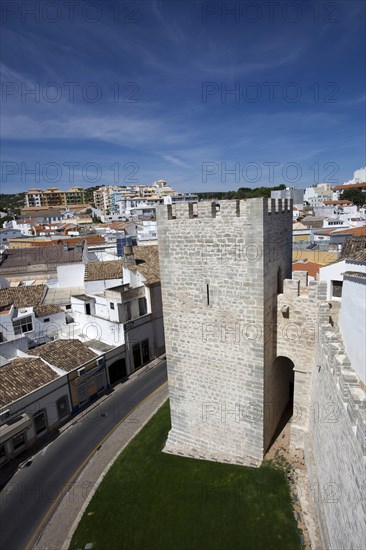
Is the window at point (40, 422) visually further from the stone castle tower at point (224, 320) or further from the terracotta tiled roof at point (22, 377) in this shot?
the stone castle tower at point (224, 320)

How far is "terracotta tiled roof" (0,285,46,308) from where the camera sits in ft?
83.4

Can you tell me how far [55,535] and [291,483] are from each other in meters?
8.60

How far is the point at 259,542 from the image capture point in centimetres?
1013

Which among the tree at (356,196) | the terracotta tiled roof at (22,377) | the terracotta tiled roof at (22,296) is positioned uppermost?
the tree at (356,196)

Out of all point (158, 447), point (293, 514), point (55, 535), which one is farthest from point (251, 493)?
point (55, 535)

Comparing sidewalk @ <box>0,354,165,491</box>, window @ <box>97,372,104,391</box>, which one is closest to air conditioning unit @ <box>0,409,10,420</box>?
sidewalk @ <box>0,354,165,491</box>

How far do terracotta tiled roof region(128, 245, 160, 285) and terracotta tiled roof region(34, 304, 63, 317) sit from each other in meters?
6.10

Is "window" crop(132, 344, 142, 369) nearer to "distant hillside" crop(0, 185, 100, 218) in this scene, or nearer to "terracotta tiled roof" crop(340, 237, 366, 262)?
"terracotta tiled roof" crop(340, 237, 366, 262)

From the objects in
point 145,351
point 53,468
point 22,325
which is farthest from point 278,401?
point 22,325

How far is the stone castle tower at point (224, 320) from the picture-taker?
11.1 m

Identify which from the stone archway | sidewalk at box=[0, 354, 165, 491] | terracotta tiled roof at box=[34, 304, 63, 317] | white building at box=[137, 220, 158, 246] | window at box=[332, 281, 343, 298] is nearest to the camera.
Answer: the stone archway

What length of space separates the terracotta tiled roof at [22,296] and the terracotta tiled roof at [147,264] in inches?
334

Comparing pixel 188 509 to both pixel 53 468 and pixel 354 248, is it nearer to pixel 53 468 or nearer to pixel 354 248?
pixel 53 468

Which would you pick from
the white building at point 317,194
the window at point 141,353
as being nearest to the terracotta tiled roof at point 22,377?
the window at point 141,353
